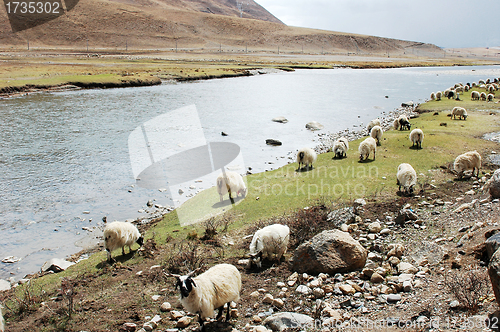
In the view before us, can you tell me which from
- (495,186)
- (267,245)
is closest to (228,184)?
(267,245)

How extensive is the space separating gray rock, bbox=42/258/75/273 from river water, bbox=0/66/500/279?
581 mm

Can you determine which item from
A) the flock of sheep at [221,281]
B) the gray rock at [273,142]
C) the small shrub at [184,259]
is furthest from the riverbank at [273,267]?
the gray rock at [273,142]

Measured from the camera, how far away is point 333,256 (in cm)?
779

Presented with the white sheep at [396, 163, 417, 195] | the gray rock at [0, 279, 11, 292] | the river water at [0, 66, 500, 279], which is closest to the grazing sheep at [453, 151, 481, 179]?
the white sheep at [396, 163, 417, 195]

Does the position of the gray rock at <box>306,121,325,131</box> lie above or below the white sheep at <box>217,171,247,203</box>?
above

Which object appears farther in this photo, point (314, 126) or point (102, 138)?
point (314, 126)

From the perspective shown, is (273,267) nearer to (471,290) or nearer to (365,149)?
(471,290)

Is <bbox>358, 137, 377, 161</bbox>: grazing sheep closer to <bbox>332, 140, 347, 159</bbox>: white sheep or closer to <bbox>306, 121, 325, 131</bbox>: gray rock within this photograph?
<bbox>332, 140, 347, 159</bbox>: white sheep

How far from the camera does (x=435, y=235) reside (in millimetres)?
8656

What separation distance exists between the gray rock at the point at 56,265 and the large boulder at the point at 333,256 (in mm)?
6678

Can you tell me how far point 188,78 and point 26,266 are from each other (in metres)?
50.0

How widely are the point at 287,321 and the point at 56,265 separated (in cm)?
711

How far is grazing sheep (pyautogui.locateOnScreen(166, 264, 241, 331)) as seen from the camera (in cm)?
611

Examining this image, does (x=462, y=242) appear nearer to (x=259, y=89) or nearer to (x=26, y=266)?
(x=26, y=266)
